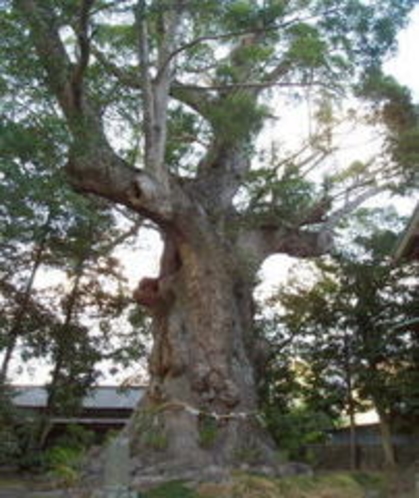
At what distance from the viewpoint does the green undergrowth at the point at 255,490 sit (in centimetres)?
958

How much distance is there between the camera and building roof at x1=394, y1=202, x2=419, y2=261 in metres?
9.49

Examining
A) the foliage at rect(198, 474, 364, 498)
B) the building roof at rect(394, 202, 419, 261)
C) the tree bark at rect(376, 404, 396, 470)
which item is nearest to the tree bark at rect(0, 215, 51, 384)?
the foliage at rect(198, 474, 364, 498)

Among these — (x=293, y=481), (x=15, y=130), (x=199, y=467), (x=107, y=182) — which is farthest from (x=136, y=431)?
(x=15, y=130)

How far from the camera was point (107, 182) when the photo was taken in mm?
11523

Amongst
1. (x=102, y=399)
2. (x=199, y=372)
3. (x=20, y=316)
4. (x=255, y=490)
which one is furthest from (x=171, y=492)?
(x=102, y=399)

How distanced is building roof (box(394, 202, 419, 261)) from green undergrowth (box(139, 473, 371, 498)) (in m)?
3.99

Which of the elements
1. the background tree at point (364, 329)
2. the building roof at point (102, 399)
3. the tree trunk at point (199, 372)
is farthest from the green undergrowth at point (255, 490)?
the building roof at point (102, 399)

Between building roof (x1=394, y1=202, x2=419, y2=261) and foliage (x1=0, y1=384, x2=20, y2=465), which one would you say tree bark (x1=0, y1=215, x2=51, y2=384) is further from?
building roof (x1=394, y1=202, x2=419, y2=261)

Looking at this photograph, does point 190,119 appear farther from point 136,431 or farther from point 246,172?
point 136,431

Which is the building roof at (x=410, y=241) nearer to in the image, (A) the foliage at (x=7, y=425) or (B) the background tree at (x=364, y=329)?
(B) the background tree at (x=364, y=329)

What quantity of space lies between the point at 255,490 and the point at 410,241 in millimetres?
4446

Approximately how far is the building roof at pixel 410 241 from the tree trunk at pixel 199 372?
3780 mm

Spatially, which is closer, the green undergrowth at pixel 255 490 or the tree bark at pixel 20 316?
the green undergrowth at pixel 255 490

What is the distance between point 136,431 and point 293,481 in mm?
3190
